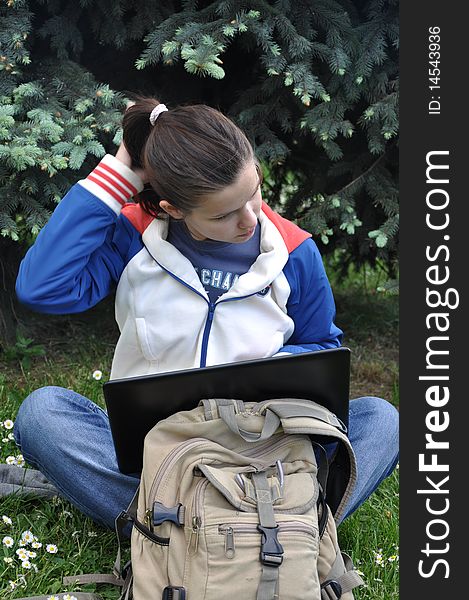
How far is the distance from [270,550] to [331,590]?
9.2 inches

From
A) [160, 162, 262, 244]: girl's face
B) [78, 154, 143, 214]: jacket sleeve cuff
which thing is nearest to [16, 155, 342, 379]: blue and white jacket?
[78, 154, 143, 214]: jacket sleeve cuff

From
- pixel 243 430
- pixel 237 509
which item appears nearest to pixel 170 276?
pixel 243 430

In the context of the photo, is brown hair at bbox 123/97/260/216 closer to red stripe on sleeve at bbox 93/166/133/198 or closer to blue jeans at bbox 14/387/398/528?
red stripe on sleeve at bbox 93/166/133/198

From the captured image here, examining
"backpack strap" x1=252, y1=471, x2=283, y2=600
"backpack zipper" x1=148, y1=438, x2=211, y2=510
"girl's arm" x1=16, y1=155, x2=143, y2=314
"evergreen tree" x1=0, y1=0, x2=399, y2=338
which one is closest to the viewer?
"backpack strap" x1=252, y1=471, x2=283, y2=600

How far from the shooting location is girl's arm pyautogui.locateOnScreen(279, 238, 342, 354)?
90.1 inches

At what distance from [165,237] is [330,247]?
5.85 feet

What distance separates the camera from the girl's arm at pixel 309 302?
2289 mm

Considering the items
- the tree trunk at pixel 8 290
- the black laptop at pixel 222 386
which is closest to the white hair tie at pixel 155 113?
the black laptop at pixel 222 386

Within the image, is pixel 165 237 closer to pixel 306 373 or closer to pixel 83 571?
pixel 306 373

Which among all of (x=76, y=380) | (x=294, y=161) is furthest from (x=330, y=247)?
(x=76, y=380)

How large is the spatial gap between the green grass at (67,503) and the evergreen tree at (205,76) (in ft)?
1.96

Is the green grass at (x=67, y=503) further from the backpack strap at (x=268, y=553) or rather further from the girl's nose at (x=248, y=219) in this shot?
the girl's nose at (x=248, y=219)

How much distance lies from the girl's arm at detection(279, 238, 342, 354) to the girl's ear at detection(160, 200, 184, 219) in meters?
0.33

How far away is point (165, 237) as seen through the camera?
2275 mm
